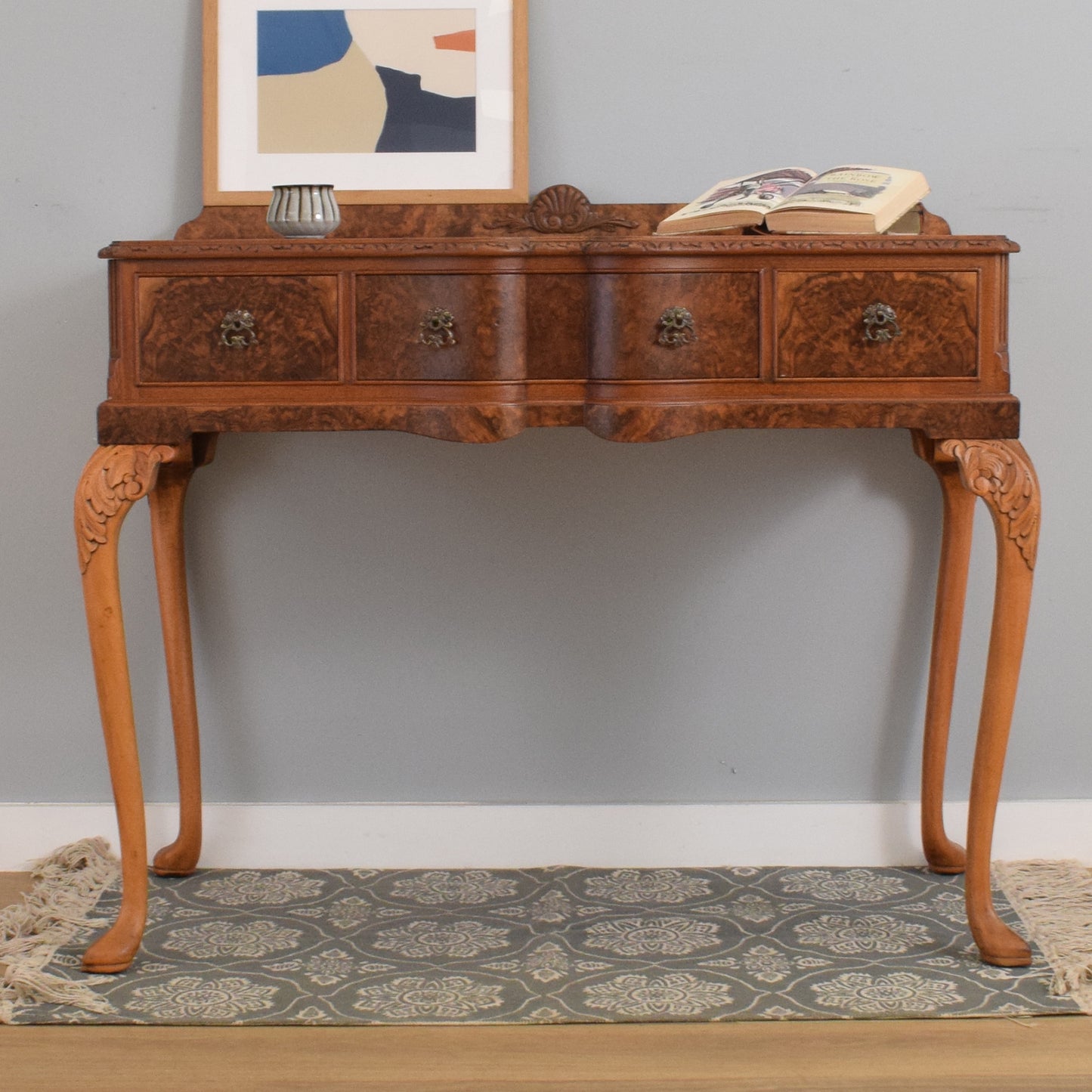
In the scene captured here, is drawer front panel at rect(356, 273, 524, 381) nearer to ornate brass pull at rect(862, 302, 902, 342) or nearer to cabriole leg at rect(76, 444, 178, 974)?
cabriole leg at rect(76, 444, 178, 974)

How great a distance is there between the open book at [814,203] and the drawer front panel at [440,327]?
1.04ft

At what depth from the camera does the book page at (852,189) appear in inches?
69.2

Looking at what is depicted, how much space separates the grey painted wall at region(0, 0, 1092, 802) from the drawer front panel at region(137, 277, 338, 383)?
0.51 meters

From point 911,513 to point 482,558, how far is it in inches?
30.7

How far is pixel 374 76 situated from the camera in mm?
2170

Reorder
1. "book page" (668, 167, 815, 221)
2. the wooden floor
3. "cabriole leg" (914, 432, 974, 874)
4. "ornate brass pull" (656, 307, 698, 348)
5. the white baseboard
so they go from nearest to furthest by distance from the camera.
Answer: the wooden floor < "ornate brass pull" (656, 307, 698, 348) < "book page" (668, 167, 815, 221) < "cabriole leg" (914, 432, 974, 874) < the white baseboard

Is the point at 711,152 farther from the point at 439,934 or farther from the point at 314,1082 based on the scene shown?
the point at 314,1082

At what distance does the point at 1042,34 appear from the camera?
7.16 ft

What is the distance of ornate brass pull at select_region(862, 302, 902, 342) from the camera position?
5.65 feet

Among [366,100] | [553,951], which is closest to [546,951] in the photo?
[553,951]

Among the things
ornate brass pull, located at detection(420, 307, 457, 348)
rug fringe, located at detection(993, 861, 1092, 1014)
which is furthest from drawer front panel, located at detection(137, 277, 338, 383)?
rug fringe, located at detection(993, 861, 1092, 1014)

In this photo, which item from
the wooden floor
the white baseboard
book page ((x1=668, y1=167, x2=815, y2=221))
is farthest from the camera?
the white baseboard

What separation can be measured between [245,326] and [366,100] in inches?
25.4

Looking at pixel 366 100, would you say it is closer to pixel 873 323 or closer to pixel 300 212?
pixel 300 212
